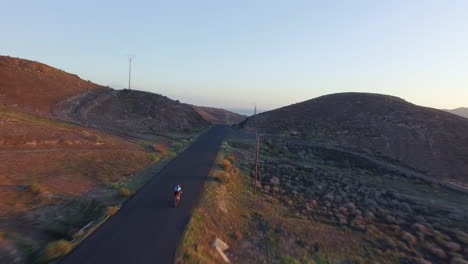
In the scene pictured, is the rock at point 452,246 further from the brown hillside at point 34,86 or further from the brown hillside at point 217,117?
the brown hillside at point 217,117

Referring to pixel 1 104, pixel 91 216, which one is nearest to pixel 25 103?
pixel 1 104

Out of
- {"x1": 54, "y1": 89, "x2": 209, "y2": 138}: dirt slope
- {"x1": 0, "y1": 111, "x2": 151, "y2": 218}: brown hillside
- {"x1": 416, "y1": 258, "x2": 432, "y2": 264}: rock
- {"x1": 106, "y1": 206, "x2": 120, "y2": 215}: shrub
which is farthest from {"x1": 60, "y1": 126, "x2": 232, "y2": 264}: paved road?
{"x1": 54, "y1": 89, "x2": 209, "y2": 138}: dirt slope

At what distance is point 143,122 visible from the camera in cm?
6153

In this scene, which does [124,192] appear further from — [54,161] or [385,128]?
[385,128]

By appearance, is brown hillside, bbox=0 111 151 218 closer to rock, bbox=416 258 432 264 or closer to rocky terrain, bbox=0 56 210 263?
rocky terrain, bbox=0 56 210 263

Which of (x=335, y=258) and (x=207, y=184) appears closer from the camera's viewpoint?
(x=335, y=258)

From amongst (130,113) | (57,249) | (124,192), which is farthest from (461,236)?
(130,113)

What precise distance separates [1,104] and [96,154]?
30.1m

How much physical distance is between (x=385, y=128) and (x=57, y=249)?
6565 centimetres

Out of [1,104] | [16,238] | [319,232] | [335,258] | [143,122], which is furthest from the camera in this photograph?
[143,122]

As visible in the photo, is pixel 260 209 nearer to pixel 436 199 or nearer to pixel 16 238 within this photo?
pixel 16 238

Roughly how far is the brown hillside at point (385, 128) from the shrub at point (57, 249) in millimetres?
50052

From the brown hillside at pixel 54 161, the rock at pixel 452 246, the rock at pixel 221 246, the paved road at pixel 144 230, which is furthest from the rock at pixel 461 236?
the brown hillside at pixel 54 161

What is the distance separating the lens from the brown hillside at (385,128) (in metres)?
46.3
